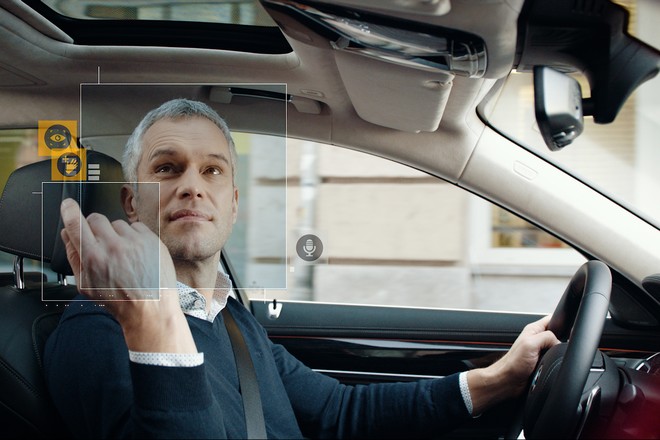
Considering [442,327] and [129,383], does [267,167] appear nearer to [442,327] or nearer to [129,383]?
[129,383]

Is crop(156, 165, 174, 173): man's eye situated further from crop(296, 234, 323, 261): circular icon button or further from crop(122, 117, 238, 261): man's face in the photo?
crop(296, 234, 323, 261): circular icon button

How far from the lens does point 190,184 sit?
1350 mm

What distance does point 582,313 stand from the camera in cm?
129

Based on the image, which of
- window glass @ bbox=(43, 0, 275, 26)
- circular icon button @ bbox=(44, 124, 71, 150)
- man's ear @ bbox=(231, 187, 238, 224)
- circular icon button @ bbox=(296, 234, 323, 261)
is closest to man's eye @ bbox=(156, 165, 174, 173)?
man's ear @ bbox=(231, 187, 238, 224)

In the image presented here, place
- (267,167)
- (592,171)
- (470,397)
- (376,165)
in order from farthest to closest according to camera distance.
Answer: (592,171) < (376,165) < (470,397) < (267,167)

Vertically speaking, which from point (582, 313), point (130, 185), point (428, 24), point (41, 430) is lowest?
point (41, 430)

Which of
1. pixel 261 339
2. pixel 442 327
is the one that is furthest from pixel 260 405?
pixel 442 327

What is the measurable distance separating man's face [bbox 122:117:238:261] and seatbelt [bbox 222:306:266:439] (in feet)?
0.81

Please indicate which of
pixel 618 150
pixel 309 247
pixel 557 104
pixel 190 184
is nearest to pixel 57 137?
pixel 190 184

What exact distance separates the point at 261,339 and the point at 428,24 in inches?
34.3

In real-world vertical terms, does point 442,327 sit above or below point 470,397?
above

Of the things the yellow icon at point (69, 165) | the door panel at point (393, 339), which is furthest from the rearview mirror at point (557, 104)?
the door panel at point (393, 339)

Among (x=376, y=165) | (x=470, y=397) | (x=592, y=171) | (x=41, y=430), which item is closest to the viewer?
(x=41, y=430)

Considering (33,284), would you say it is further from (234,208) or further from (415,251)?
(415,251)
